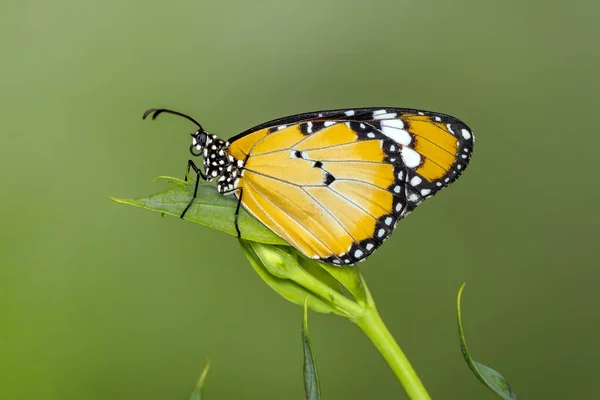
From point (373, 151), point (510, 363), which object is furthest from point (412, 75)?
point (373, 151)

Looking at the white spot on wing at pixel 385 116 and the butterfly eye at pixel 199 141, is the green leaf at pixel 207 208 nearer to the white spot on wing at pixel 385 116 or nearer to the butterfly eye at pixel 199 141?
the butterfly eye at pixel 199 141

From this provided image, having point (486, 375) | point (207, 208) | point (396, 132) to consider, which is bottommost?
point (486, 375)

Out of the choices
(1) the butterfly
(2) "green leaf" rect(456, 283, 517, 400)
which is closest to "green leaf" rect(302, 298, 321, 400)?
(2) "green leaf" rect(456, 283, 517, 400)

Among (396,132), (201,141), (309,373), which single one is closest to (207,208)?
(309,373)

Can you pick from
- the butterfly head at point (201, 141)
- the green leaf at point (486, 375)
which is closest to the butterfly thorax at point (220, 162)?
the butterfly head at point (201, 141)

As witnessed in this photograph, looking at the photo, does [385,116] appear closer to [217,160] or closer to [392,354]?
[217,160]

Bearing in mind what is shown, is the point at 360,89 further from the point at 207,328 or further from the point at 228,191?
the point at 228,191
